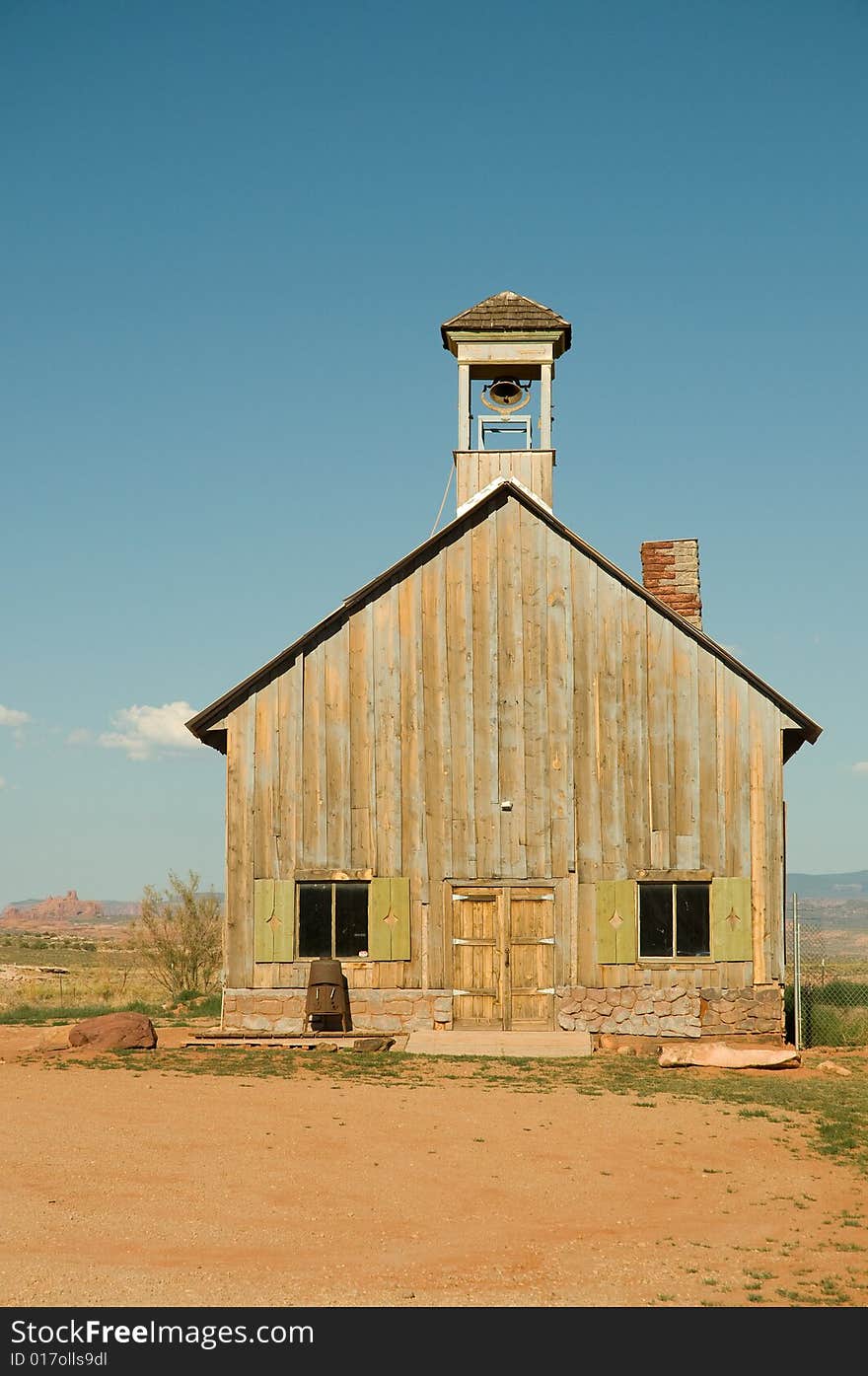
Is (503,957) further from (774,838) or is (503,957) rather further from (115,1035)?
(115,1035)

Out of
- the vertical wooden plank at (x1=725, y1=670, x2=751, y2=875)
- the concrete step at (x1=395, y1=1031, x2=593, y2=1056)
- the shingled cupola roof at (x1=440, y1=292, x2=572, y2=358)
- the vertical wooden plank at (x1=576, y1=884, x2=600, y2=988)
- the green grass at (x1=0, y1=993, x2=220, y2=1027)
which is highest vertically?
the shingled cupola roof at (x1=440, y1=292, x2=572, y2=358)

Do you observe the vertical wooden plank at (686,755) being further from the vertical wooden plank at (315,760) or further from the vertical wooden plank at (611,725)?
the vertical wooden plank at (315,760)

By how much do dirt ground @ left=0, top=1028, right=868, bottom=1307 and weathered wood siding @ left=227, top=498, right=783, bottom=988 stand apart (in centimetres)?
514

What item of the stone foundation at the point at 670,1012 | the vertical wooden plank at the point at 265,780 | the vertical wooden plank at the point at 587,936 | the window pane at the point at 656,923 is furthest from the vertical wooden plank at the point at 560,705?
the vertical wooden plank at the point at 265,780

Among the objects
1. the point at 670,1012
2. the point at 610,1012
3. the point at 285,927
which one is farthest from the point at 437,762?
the point at 670,1012

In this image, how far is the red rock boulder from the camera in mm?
20578

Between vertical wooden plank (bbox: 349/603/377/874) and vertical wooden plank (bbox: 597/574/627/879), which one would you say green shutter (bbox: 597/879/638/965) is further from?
vertical wooden plank (bbox: 349/603/377/874)

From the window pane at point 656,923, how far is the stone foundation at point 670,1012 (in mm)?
612

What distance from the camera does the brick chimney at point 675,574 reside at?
24938 mm

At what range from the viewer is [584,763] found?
71.9 ft

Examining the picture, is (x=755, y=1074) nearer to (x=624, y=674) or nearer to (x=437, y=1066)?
(x=437, y=1066)

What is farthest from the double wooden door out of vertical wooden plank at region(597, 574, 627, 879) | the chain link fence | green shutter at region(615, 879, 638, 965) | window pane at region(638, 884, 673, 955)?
the chain link fence
